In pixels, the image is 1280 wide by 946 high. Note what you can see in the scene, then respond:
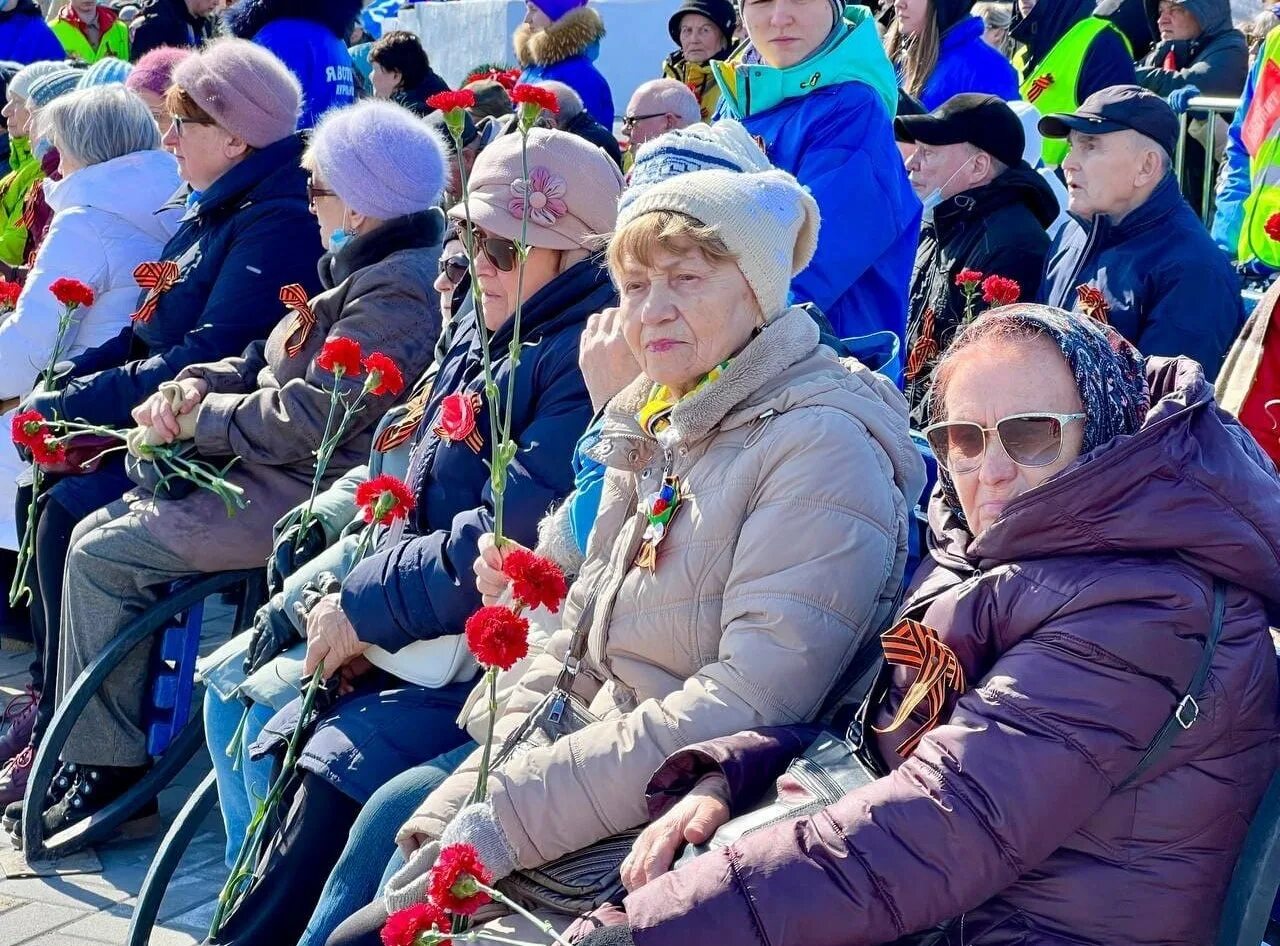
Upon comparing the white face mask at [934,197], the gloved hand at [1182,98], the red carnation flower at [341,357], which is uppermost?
the gloved hand at [1182,98]

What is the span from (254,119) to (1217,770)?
3.77 m

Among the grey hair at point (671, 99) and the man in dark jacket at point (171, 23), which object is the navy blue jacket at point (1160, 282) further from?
the man in dark jacket at point (171, 23)


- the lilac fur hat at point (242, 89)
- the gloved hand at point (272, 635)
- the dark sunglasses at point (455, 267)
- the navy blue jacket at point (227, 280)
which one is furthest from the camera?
the lilac fur hat at point (242, 89)

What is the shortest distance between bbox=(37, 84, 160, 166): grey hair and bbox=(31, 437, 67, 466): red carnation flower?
1421 millimetres

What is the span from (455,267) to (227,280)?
1189mm

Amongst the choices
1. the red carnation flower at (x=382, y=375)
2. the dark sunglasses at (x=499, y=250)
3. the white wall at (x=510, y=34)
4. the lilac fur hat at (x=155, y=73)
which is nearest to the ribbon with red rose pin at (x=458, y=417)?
the red carnation flower at (x=382, y=375)

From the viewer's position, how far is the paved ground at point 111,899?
13.1 ft

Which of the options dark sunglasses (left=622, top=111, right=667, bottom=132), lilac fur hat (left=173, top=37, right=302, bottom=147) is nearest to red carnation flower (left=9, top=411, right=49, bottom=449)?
lilac fur hat (left=173, top=37, right=302, bottom=147)

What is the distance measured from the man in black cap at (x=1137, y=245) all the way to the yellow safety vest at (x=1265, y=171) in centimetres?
105

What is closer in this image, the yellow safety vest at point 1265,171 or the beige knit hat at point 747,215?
the beige knit hat at point 747,215

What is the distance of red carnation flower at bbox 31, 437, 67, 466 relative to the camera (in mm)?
4367

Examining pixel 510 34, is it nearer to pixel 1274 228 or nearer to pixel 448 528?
pixel 1274 228

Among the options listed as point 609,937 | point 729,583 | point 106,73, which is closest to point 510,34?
point 106,73

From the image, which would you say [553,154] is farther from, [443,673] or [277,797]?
[277,797]
